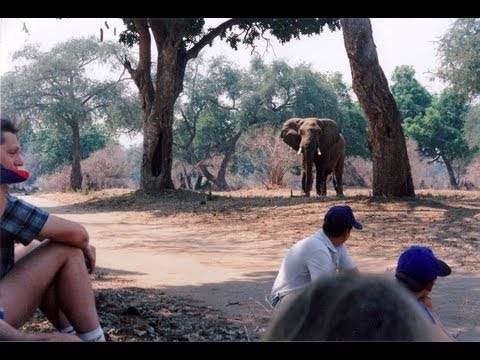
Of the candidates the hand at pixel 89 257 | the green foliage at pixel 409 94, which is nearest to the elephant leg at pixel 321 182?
the hand at pixel 89 257

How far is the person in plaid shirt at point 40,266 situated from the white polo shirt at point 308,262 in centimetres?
142

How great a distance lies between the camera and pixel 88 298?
3.09 m

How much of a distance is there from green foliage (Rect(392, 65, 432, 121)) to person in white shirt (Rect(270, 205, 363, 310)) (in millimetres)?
34697

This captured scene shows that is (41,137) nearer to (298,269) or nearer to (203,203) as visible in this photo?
(203,203)

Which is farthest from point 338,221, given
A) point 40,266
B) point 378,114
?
point 378,114

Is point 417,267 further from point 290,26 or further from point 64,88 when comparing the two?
point 64,88

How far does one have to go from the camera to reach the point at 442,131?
116ft

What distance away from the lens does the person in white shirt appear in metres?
4.16

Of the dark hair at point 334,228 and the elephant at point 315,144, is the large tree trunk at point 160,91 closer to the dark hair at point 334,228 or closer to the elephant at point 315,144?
the elephant at point 315,144

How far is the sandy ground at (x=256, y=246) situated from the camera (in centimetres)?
648

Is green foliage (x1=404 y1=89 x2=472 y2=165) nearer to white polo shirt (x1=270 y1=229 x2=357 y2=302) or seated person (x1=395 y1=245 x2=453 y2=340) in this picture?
white polo shirt (x1=270 y1=229 x2=357 y2=302)

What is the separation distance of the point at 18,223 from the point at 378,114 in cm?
1119

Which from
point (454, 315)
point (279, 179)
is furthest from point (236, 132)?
point (454, 315)

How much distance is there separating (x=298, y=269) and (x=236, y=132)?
3249 centimetres
